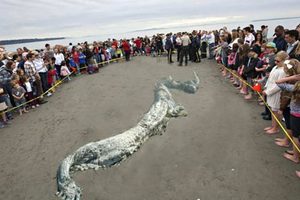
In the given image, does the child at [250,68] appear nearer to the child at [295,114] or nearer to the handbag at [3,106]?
Result: the child at [295,114]

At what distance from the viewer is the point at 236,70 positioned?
37.0 feet

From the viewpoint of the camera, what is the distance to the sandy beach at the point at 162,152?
5.00m

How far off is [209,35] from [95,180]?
16.3 meters

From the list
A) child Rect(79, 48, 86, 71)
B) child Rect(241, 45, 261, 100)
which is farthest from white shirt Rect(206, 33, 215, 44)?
child Rect(79, 48, 86, 71)

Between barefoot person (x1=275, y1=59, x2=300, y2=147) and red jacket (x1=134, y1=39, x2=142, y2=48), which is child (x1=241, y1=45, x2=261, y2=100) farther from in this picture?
red jacket (x1=134, y1=39, x2=142, y2=48)

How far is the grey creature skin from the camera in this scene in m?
5.41

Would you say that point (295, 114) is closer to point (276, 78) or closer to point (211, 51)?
point (276, 78)

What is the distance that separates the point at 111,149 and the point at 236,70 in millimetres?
7376

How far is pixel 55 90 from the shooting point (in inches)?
546

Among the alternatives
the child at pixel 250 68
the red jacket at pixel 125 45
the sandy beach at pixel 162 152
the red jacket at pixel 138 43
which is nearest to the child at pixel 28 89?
the sandy beach at pixel 162 152

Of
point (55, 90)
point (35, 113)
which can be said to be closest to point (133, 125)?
point (35, 113)

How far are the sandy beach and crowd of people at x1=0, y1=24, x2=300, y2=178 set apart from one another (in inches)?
23.6

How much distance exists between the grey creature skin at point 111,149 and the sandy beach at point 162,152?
0.21 metres

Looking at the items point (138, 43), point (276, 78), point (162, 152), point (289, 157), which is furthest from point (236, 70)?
point (138, 43)
